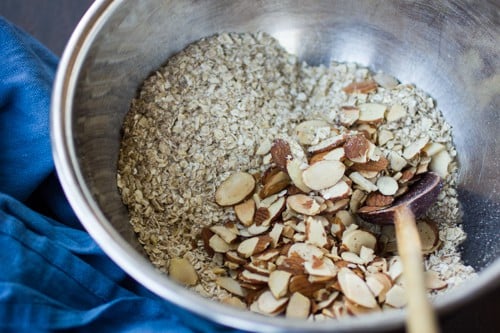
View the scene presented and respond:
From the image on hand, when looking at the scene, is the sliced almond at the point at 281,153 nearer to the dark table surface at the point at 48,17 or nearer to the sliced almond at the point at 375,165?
the sliced almond at the point at 375,165

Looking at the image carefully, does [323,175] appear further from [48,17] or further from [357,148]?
[48,17]

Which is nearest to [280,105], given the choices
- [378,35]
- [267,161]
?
[267,161]

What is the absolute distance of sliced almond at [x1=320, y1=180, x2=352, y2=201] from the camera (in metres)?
0.80

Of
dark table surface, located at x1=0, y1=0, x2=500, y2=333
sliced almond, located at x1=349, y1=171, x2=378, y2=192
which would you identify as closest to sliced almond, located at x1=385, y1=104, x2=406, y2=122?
sliced almond, located at x1=349, y1=171, x2=378, y2=192

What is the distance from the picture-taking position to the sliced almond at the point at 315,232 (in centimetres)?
78

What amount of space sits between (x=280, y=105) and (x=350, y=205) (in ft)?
0.60

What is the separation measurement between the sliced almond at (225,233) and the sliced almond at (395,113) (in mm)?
272

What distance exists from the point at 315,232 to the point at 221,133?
0.61 ft

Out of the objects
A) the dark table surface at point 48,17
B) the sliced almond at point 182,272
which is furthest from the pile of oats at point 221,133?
the dark table surface at point 48,17

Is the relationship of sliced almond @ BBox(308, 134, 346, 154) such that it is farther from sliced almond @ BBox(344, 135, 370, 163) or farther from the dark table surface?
the dark table surface

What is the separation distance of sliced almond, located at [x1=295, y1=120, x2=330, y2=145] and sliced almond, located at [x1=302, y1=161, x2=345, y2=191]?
59 mm

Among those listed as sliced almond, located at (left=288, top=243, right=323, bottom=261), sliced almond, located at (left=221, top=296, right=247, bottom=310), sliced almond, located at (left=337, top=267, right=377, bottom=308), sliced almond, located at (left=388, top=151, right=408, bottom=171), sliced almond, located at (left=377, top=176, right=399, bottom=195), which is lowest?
sliced almond, located at (left=221, top=296, right=247, bottom=310)

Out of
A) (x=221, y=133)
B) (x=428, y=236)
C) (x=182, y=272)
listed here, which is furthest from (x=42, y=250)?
(x=428, y=236)

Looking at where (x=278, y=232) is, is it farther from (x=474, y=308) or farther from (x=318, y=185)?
(x=474, y=308)
